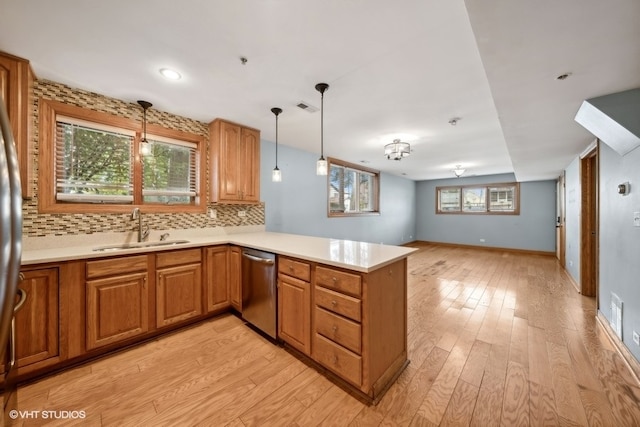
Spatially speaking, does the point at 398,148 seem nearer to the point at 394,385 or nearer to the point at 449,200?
the point at 394,385

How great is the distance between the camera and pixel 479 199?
24.5 feet

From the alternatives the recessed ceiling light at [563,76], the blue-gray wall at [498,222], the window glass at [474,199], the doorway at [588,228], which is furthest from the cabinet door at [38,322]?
the window glass at [474,199]

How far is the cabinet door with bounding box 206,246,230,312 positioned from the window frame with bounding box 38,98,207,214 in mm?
737

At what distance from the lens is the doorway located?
11.4 feet

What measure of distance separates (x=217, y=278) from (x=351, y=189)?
3.97 meters

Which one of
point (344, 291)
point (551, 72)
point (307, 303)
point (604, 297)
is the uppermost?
point (551, 72)

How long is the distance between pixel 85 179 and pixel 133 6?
1.83 meters

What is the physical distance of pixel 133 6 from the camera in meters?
1.35

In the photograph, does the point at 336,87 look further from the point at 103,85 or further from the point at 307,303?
the point at 103,85

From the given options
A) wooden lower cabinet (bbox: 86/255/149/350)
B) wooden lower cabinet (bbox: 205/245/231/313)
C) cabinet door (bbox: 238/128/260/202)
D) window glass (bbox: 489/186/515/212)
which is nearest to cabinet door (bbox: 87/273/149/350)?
wooden lower cabinet (bbox: 86/255/149/350)

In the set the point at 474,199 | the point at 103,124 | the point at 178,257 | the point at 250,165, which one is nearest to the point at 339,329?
the point at 178,257

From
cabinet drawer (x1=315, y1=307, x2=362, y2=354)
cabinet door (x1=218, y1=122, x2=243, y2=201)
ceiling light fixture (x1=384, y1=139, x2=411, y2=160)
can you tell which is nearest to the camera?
cabinet drawer (x1=315, y1=307, x2=362, y2=354)

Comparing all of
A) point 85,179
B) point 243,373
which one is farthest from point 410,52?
point 85,179

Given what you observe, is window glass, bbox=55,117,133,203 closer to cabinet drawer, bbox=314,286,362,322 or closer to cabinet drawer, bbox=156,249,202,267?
cabinet drawer, bbox=156,249,202,267
